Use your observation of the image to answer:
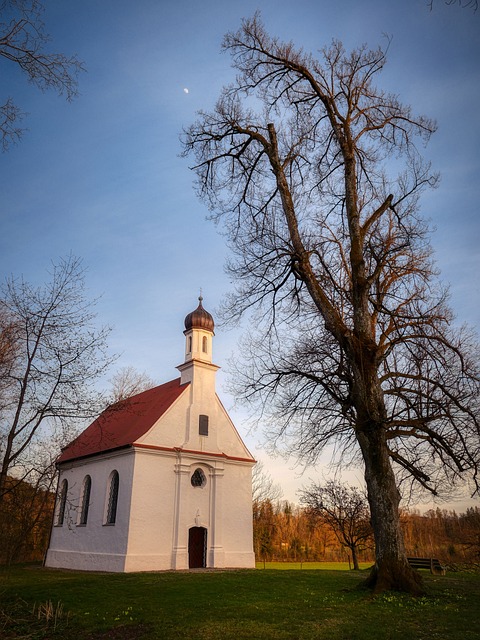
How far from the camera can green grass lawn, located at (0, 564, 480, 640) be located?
A: 294 inches

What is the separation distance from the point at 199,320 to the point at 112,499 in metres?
10.7

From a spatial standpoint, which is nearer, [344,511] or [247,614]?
[247,614]

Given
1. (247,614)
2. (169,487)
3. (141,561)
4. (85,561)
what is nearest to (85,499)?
(85,561)

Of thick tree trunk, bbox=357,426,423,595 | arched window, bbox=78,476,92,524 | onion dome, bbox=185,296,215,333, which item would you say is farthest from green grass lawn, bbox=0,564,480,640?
onion dome, bbox=185,296,215,333

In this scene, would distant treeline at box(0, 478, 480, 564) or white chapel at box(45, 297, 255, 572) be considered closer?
white chapel at box(45, 297, 255, 572)

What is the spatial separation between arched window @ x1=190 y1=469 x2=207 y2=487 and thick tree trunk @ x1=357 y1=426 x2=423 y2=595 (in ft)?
51.1

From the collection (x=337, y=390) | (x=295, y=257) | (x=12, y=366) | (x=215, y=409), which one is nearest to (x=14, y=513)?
(x=12, y=366)

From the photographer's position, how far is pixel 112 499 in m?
24.1

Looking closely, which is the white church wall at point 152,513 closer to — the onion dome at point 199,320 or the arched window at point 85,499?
the arched window at point 85,499

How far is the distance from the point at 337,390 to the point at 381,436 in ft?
5.28

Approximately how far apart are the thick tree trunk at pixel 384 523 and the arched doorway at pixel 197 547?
15300 millimetres

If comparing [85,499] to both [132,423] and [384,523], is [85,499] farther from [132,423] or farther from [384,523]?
[384,523]

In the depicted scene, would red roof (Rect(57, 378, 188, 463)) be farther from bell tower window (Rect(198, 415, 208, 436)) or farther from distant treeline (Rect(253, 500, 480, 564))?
distant treeline (Rect(253, 500, 480, 564))

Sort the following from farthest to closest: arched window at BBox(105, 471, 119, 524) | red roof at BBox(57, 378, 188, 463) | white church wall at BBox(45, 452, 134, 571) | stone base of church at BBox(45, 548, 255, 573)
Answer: red roof at BBox(57, 378, 188, 463)
arched window at BBox(105, 471, 119, 524)
white church wall at BBox(45, 452, 134, 571)
stone base of church at BBox(45, 548, 255, 573)
